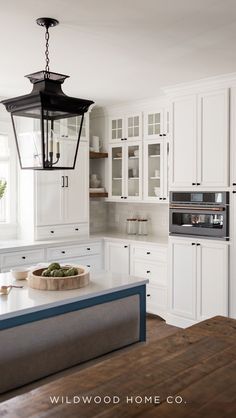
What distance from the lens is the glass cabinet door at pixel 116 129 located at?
5502mm

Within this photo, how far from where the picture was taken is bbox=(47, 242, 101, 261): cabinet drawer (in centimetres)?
493

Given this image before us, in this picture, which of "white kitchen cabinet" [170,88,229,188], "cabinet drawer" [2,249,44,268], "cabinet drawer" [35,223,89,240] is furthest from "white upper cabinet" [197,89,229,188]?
"cabinet drawer" [2,249,44,268]

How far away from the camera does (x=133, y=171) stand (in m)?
5.41

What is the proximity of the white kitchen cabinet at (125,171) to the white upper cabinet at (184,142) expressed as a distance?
29.7 inches

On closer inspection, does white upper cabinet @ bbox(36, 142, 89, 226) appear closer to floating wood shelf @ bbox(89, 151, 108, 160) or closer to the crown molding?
floating wood shelf @ bbox(89, 151, 108, 160)

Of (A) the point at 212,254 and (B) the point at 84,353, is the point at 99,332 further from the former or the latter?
(A) the point at 212,254

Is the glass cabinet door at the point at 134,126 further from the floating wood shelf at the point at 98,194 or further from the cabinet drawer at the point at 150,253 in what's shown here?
the cabinet drawer at the point at 150,253

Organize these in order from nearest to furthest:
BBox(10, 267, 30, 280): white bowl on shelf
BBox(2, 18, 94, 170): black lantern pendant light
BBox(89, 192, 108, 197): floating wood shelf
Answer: BBox(2, 18, 94, 170): black lantern pendant light → BBox(10, 267, 30, 280): white bowl on shelf → BBox(89, 192, 108, 197): floating wood shelf

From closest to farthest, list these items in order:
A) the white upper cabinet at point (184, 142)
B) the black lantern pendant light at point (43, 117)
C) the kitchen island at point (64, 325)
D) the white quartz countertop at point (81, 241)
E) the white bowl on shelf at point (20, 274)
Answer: the kitchen island at point (64, 325)
the black lantern pendant light at point (43, 117)
the white bowl on shelf at point (20, 274)
the white upper cabinet at point (184, 142)
the white quartz countertop at point (81, 241)

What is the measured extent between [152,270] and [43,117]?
116 inches

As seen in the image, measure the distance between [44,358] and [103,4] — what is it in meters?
2.05

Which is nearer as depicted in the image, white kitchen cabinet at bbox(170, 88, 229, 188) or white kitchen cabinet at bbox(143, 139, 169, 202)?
white kitchen cabinet at bbox(170, 88, 229, 188)

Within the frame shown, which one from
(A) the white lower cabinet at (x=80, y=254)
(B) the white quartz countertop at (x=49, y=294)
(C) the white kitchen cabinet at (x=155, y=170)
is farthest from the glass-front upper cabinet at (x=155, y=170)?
(B) the white quartz countertop at (x=49, y=294)

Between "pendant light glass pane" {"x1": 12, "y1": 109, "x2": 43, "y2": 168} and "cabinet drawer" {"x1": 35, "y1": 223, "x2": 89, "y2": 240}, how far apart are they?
8.46ft
